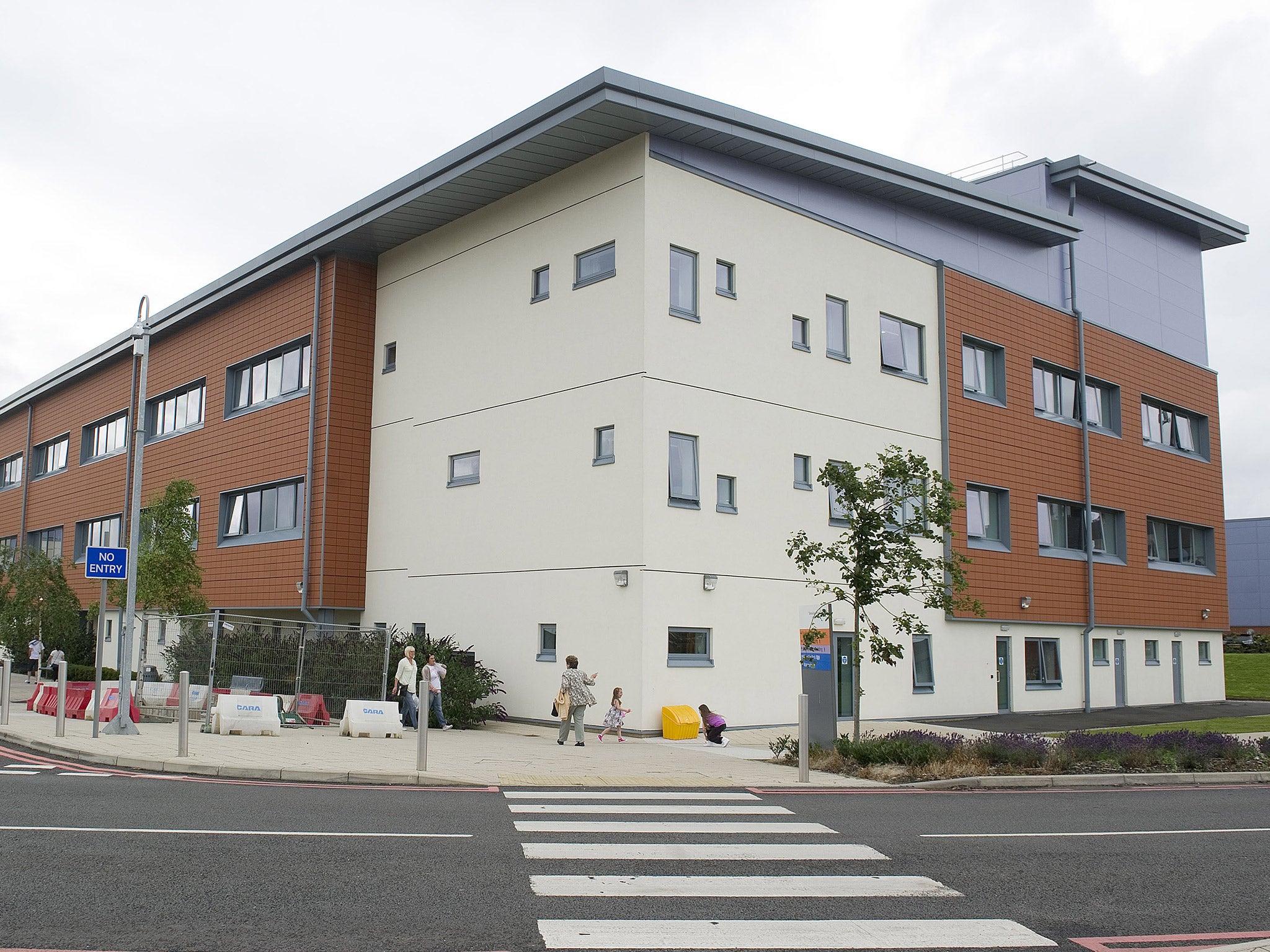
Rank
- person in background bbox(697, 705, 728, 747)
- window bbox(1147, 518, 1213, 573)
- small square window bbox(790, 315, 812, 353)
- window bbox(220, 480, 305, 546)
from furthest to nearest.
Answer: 1. window bbox(1147, 518, 1213, 573)
2. window bbox(220, 480, 305, 546)
3. small square window bbox(790, 315, 812, 353)
4. person in background bbox(697, 705, 728, 747)

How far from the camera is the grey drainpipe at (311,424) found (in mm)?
27859

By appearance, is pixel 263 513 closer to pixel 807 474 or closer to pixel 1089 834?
pixel 807 474

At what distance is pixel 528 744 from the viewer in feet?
62.4

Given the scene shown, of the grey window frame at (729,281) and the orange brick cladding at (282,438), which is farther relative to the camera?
the orange brick cladding at (282,438)

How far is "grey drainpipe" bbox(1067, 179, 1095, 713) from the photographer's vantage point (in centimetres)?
3180

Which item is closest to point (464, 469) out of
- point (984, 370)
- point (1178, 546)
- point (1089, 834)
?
point (984, 370)

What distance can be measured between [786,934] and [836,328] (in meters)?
20.3

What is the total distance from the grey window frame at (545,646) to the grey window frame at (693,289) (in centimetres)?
661

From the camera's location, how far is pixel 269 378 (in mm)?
31438

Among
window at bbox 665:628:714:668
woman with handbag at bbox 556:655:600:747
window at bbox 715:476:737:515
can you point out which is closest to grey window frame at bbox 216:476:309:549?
window at bbox 715:476:737:515

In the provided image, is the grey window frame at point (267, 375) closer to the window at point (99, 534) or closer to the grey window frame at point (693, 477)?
the window at point (99, 534)

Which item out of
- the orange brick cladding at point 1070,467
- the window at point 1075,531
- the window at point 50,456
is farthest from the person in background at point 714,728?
the window at point 50,456

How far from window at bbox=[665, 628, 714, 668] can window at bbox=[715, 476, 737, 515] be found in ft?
8.25

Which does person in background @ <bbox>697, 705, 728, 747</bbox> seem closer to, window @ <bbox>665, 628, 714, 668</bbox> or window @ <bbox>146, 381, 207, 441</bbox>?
window @ <bbox>665, 628, 714, 668</bbox>
